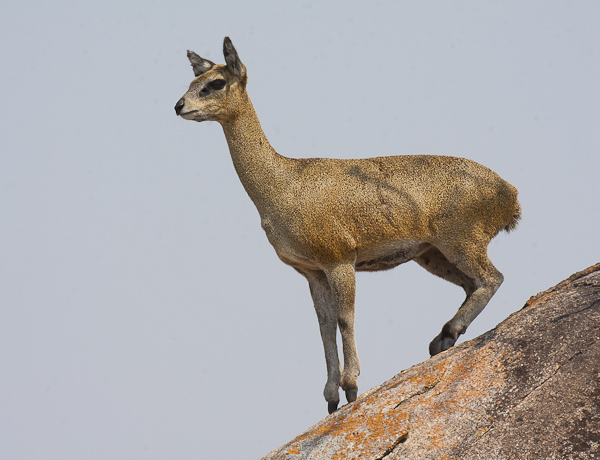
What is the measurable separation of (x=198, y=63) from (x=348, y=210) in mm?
2783

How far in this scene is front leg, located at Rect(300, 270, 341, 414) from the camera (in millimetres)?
10207

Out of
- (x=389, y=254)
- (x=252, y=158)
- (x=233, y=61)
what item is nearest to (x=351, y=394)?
(x=389, y=254)

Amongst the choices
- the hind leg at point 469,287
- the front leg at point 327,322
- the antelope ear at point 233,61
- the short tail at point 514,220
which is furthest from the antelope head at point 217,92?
the short tail at point 514,220

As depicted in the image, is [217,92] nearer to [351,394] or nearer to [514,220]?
[351,394]

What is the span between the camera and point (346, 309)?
988cm

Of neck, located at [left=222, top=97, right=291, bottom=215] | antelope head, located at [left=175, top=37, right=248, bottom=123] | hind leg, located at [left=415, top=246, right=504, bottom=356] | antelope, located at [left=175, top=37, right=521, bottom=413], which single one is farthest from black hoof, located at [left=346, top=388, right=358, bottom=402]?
antelope head, located at [left=175, top=37, right=248, bottom=123]

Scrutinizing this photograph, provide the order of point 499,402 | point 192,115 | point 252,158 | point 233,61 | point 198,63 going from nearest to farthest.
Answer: point 499,402 → point 192,115 → point 233,61 → point 252,158 → point 198,63

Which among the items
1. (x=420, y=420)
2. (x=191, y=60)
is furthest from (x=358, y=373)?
(x=191, y=60)

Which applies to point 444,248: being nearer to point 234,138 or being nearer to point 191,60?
point 234,138

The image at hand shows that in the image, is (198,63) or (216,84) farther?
(198,63)

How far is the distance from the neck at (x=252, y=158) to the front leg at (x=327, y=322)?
1153mm

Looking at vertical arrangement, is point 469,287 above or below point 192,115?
below

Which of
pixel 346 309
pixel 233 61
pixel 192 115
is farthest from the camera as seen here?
pixel 233 61

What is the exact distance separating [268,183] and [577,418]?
15.7 feet
